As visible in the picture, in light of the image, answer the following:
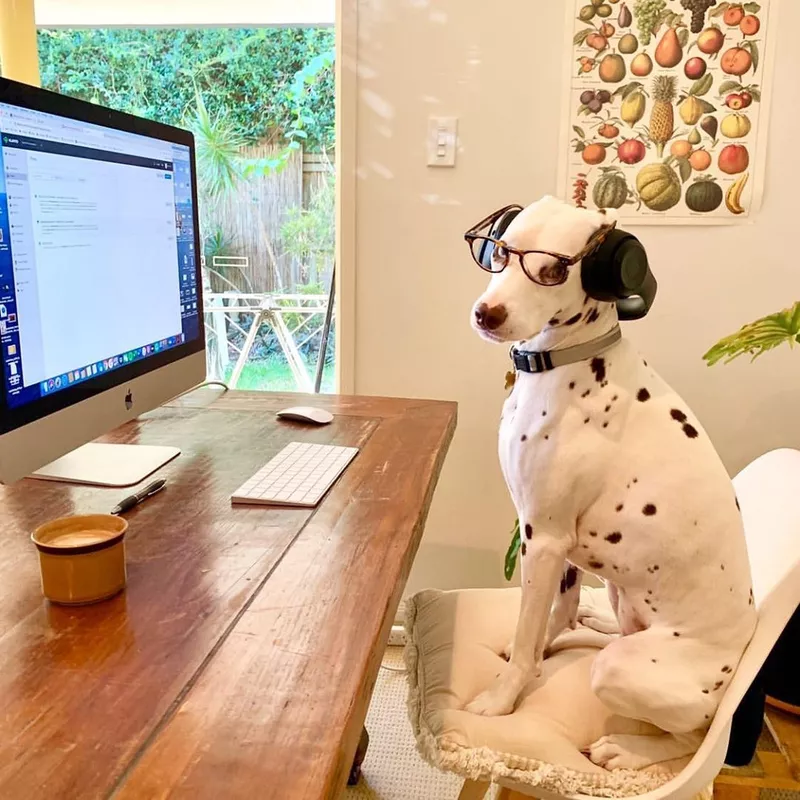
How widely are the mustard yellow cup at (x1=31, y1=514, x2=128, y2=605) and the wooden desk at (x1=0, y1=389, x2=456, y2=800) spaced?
2cm

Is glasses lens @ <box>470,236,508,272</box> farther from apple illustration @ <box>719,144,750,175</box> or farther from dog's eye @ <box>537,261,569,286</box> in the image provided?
apple illustration @ <box>719,144,750,175</box>

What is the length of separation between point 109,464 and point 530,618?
0.70m

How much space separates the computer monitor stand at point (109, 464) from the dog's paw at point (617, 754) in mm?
764

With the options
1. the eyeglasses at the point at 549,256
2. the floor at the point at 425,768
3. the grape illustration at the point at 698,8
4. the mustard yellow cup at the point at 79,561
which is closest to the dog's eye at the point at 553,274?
the eyeglasses at the point at 549,256

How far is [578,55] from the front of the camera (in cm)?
187

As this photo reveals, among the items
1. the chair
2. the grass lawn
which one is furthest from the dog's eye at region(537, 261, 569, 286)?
the grass lawn

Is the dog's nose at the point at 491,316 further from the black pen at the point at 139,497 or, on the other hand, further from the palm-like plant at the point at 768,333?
the palm-like plant at the point at 768,333

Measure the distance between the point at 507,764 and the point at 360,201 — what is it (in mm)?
1426

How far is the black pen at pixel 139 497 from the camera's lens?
1.06 m

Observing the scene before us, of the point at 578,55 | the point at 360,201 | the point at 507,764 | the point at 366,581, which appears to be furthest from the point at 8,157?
the point at 578,55

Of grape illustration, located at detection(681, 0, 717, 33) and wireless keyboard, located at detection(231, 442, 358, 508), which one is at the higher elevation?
grape illustration, located at detection(681, 0, 717, 33)

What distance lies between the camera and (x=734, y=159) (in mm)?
1882

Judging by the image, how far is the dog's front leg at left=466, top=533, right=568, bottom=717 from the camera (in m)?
1.10

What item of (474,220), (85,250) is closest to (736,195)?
(474,220)
